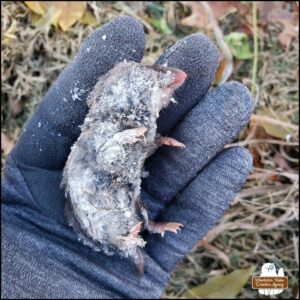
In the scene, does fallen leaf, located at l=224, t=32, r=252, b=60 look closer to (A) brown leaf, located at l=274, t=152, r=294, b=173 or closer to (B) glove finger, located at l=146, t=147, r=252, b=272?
(A) brown leaf, located at l=274, t=152, r=294, b=173

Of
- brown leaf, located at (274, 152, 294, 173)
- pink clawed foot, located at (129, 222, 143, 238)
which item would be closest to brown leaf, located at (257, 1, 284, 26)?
brown leaf, located at (274, 152, 294, 173)

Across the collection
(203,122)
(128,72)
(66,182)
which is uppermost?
(128,72)

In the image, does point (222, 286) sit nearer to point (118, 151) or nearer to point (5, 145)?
point (118, 151)

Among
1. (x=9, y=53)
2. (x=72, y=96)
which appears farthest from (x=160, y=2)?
(x=72, y=96)

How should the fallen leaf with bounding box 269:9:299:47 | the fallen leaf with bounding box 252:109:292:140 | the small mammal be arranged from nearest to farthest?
the small mammal, the fallen leaf with bounding box 252:109:292:140, the fallen leaf with bounding box 269:9:299:47

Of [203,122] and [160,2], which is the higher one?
[160,2]

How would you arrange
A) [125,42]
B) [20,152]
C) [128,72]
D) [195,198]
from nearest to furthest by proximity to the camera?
[128,72]
[125,42]
[195,198]
[20,152]

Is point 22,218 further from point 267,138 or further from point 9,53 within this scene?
point 267,138
